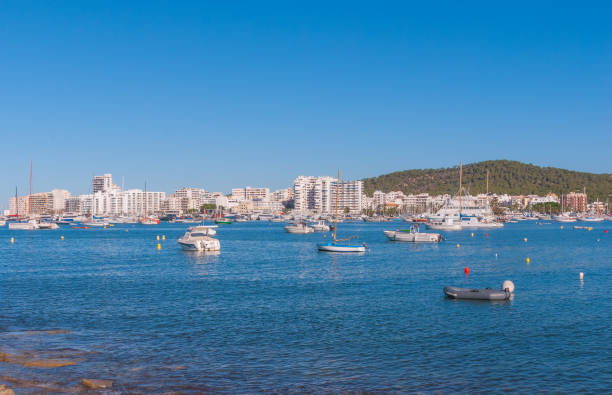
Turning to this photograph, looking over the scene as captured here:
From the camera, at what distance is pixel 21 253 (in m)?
73.9

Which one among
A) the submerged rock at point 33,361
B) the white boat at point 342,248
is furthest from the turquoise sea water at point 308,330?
the white boat at point 342,248

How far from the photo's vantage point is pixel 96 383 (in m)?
18.5

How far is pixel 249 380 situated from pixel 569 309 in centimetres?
2154

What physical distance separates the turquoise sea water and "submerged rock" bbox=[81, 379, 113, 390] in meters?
0.47

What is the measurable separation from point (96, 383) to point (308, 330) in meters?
11.0

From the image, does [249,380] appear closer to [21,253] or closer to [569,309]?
[569,309]

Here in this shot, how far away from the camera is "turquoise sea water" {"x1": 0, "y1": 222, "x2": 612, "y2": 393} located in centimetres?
1959

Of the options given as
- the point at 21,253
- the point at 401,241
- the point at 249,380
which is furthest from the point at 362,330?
the point at 401,241

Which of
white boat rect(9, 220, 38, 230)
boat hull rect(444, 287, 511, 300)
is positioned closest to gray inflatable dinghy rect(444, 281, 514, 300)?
boat hull rect(444, 287, 511, 300)

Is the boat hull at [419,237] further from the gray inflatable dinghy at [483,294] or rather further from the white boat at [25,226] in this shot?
the white boat at [25,226]

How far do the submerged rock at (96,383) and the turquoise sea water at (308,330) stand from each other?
469 millimetres

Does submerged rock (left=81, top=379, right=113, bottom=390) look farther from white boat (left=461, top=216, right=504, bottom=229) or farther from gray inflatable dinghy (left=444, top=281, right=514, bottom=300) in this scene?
white boat (left=461, top=216, right=504, bottom=229)

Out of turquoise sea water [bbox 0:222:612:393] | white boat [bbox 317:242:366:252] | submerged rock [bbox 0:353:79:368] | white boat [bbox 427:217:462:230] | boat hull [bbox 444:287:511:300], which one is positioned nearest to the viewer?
turquoise sea water [bbox 0:222:612:393]

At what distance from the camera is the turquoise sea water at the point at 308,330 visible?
1959cm
